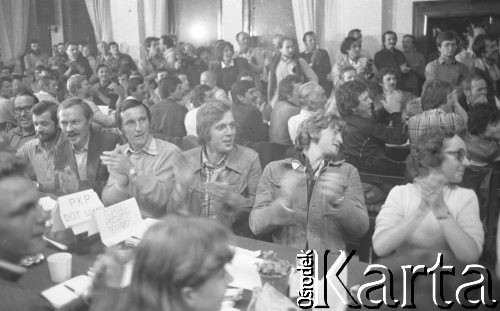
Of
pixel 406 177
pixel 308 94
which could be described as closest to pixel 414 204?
pixel 406 177

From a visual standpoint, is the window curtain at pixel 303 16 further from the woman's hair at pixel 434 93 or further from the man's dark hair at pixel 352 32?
the woman's hair at pixel 434 93

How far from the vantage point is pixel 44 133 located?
3188 millimetres

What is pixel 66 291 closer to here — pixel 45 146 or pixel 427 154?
pixel 427 154

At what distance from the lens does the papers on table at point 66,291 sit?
1.66 metres

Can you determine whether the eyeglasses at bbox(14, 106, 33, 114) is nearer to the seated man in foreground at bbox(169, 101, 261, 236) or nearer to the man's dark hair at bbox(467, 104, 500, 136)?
the seated man in foreground at bbox(169, 101, 261, 236)

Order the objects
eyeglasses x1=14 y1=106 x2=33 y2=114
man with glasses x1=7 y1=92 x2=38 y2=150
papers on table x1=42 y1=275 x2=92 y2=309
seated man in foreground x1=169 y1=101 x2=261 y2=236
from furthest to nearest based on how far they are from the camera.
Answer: eyeglasses x1=14 y1=106 x2=33 y2=114 → man with glasses x1=7 y1=92 x2=38 y2=150 → seated man in foreground x1=169 y1=101 x2=261 y2=236 → papers on table x1=42 y1=275 x2=92 y2=309

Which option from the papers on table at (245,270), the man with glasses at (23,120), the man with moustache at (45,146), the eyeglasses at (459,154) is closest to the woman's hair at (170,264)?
the papers on table at (245,270)

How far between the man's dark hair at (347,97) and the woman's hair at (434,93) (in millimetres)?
361

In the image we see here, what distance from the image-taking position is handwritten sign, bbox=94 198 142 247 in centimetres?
213

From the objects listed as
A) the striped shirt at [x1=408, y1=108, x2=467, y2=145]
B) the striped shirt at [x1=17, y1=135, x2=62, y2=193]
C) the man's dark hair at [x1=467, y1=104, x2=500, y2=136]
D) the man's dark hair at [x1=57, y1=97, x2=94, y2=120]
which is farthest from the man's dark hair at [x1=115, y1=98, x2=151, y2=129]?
the man's dark hair at [x1=467, y1=104, x2=500, y2=136]

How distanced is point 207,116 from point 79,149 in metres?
0.88

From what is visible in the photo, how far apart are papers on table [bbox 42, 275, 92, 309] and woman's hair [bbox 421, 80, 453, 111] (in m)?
1.96

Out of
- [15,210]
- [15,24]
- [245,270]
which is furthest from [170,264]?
[15,24]

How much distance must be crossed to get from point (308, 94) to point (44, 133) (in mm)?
1653
